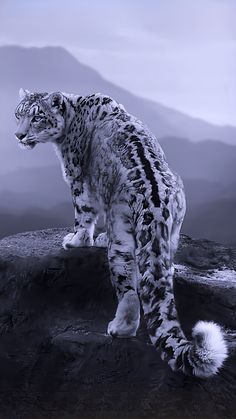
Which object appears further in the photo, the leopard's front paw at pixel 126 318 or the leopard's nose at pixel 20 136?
the leopard's nose at pixel 20 136

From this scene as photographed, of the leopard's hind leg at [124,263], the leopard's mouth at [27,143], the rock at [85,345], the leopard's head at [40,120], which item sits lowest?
the rock at [85,345]

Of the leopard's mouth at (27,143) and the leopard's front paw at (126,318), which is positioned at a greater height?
the leopard's mouth at (27,143)

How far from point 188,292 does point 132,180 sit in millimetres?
576

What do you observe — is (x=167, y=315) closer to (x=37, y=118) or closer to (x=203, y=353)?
(x=203, y=353)

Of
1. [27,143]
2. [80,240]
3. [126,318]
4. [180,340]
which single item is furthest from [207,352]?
[27,143]

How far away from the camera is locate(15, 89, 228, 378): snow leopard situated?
229cm

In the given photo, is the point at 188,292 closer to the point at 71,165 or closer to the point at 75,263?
the point at 75,263

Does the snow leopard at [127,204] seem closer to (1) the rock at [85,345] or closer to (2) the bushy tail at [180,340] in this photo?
(2) the bushy tail at [180,340]

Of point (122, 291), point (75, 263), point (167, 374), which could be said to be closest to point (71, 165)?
point (75, 263)

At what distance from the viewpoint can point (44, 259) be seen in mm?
3014

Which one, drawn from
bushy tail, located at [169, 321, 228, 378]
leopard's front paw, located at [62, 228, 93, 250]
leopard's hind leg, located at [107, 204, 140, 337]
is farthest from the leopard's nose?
bushy tail, located at [169, 321, 228, 378]

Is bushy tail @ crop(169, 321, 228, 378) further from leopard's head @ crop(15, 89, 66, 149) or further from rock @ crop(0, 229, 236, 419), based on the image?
leopard's head @ crop(15, 89, 66, 149)

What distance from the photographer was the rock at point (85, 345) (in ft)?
8.09

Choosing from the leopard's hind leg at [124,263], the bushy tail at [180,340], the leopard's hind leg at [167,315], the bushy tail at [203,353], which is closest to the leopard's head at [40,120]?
the leopard's hind leg at [124,263]
